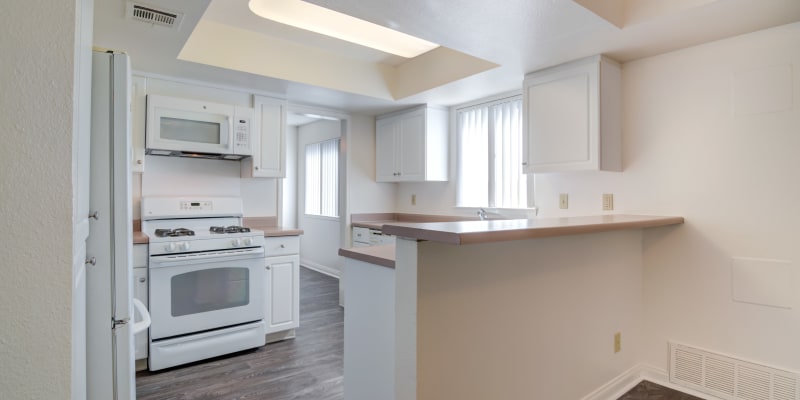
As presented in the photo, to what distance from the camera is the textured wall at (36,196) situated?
0.57m

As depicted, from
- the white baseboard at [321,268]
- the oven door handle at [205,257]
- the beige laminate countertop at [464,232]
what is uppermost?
the beige laminate countertop at [464,232]

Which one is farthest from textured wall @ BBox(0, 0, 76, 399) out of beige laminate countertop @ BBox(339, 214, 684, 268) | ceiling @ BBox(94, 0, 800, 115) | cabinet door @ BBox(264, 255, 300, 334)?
cabinet door @ BBox(264, 255, 300, 334)

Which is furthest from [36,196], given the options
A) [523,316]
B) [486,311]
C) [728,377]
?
[728,377]

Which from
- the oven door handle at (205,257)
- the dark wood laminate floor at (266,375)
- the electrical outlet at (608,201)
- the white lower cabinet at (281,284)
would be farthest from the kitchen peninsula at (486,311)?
the white lower cabinet at (281,284)

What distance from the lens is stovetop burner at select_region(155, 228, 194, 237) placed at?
2.85 m

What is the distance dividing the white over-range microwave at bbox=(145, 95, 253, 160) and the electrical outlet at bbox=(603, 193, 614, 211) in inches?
111

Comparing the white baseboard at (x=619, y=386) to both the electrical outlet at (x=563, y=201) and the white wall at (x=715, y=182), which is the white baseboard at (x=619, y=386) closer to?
the white wall at (x=715, y=182)

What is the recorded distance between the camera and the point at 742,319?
7.28 feet

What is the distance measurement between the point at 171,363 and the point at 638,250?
328cm

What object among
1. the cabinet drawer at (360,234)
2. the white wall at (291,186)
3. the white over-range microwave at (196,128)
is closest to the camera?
the white over-range microwave at (196,128)

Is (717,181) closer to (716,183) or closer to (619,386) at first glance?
(716,183)

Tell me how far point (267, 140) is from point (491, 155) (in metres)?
2.09

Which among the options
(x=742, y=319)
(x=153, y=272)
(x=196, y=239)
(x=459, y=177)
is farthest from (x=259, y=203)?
(x=742, y=319)

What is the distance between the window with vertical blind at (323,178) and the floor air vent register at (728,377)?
14.5ft
